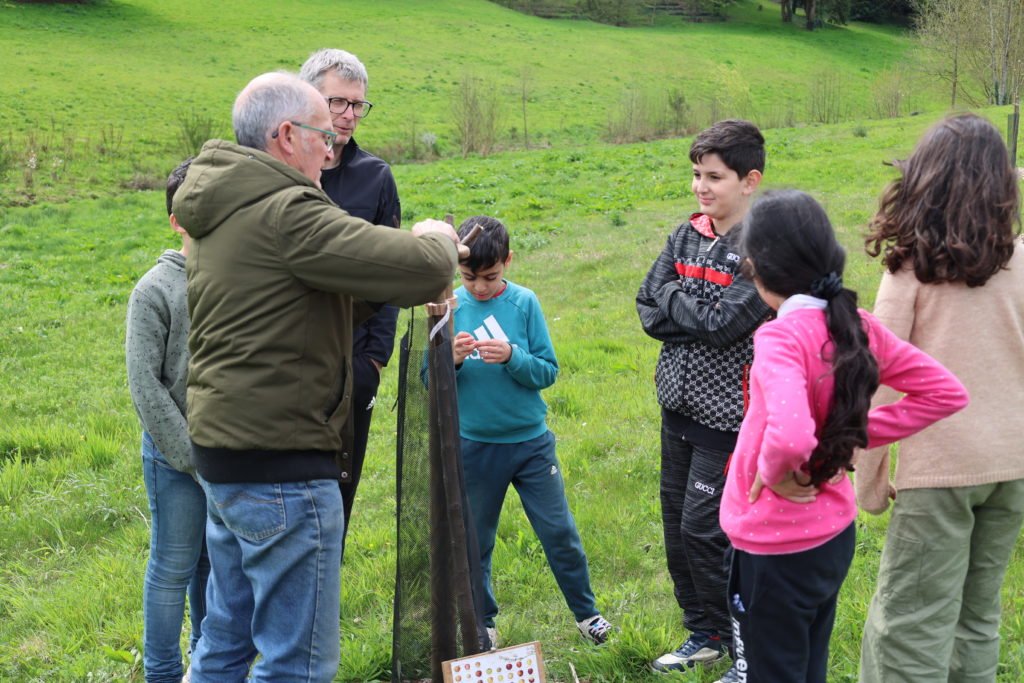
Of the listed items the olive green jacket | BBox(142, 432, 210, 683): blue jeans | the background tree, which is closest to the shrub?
BBox(142, 432, 210, 683): blue jeans

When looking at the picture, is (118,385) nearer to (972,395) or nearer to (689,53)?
(972,395)

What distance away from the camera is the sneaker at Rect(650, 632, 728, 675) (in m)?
3.69

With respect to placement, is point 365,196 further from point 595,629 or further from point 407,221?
point 407,221

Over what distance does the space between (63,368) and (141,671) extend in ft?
19.7

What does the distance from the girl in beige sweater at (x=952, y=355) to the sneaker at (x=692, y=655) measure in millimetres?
851

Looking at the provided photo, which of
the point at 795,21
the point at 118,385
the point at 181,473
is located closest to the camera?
the point at 181,473

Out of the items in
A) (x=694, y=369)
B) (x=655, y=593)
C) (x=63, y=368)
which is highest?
(x=694, y=369)

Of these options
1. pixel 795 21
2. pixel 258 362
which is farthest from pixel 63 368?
pixel 795 21

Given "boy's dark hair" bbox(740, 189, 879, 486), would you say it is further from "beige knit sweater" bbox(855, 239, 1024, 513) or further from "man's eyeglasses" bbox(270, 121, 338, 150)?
"man's eyeglasses" bbox(270, 121, 338, 150)

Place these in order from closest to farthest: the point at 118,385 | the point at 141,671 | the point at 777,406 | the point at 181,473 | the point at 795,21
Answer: the point at 777,406, the point at 181,473, the point at 141,671, the point at 118,385, the point at 795,21

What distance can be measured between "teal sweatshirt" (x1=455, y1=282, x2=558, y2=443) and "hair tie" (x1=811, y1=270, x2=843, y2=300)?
4.77ft

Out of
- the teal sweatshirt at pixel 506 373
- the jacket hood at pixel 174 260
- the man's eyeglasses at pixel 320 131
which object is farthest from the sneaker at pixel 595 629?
the man's eyeglasses at pixel 320 131

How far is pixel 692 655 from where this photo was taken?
12.2ft

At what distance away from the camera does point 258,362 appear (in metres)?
2.61
